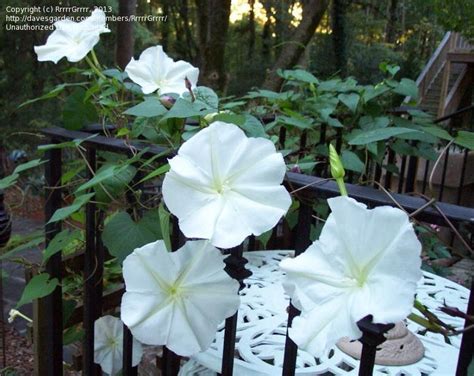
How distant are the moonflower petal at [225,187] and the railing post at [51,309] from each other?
0.73m

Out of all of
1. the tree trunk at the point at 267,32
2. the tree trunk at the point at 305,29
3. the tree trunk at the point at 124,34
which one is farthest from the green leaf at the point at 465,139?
the tree trunk at the point at 267,32

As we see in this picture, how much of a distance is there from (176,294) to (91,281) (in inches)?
24.6

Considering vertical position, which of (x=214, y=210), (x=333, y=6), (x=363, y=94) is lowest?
(x=214, y=210)

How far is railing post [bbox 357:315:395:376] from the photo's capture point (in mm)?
680

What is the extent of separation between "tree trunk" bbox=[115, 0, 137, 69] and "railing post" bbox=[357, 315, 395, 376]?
180 inches

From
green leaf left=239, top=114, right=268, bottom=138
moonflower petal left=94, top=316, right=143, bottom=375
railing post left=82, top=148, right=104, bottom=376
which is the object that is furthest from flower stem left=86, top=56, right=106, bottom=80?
moonflower petal left=94, top=316, right=143, bottom=375

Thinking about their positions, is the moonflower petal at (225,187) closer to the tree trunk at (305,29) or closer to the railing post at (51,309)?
the railing post at (51,309)

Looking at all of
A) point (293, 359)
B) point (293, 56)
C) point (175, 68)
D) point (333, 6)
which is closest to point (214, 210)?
point (293, 359)

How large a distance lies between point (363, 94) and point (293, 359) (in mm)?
1243

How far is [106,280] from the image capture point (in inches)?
69.8

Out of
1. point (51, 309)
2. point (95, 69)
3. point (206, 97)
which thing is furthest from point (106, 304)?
point (206, 97)

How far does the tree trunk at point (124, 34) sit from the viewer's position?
4.97m

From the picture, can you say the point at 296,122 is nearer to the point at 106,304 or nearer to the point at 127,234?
the point at 127,234

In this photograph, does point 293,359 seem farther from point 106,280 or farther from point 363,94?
point 363,94
